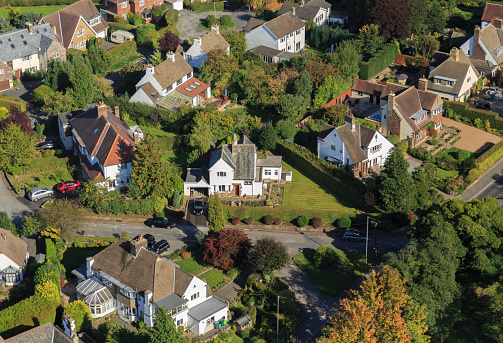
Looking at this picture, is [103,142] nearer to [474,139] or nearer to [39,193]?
[39,193]

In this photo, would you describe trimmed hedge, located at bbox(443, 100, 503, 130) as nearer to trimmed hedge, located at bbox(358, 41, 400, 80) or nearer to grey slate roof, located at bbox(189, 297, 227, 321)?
trimmed hedge, located at bbox(358, 41, 400, 80)

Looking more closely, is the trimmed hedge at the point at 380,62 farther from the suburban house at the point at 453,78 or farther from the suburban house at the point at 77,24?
the suburban house at the point at 77,24

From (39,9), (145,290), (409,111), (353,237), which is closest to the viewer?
(145,290)

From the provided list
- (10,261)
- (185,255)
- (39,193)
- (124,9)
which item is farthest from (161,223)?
(124,9)

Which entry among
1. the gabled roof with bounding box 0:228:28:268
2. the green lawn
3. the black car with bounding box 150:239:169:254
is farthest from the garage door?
the green lawn

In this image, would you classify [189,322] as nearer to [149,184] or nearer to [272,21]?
[149,184]

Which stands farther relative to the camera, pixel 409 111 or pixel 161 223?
pixel 409 111
